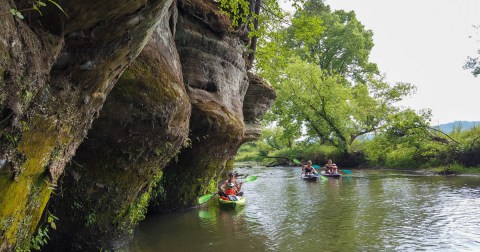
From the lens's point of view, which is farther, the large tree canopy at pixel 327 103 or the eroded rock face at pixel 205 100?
the large tree canopy at pixel 327 103

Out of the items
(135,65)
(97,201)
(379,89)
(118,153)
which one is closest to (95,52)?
(135,65)

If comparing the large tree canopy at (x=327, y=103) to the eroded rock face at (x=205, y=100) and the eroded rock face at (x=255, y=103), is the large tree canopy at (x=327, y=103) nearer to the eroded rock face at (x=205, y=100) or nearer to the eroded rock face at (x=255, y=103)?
the eroded rock face at (x=255, y=103)

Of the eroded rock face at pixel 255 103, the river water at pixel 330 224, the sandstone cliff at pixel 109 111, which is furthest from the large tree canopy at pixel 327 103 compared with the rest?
the sandstone cliff at pixel 109 111

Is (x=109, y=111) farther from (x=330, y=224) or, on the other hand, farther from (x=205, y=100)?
(x=330, y=224)

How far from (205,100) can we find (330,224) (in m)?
4.76

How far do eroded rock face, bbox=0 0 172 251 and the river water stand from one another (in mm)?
4370

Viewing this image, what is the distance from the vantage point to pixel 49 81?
3.50 m

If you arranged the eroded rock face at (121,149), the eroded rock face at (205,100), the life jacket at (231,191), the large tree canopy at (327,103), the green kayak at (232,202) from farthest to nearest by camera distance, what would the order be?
1. the large tree canopy at (327,103)
2. the life jacket at (231,191)
3. the green kayak at (232,202)
4. the eroded rock face at (205,100)
5. the eroded rock face at (121,149)

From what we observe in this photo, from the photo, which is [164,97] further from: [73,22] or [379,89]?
[379,89]

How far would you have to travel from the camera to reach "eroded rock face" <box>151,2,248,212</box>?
9.55m

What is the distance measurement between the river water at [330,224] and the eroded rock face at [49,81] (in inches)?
172

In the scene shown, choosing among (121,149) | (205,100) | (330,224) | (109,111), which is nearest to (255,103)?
(205,100)

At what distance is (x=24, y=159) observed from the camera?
3326 millimetres

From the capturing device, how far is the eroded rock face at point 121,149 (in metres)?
6.20
